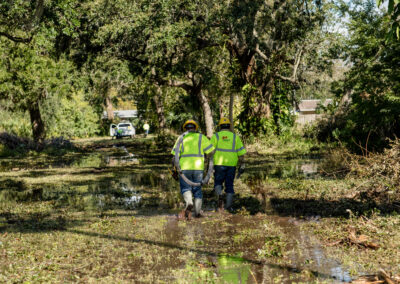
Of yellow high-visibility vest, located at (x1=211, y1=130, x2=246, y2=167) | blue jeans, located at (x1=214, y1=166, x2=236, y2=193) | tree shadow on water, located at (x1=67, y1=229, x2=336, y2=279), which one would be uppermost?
yellow high-visibility vest, located at (x1=211, y1=130, x2=246, y2=167)

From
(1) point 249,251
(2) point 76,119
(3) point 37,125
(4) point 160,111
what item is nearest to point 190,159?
(1) point 249,251

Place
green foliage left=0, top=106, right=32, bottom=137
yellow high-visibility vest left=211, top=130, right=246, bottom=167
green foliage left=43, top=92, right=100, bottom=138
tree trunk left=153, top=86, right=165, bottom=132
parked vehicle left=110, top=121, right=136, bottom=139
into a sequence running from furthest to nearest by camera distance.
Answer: green foliage left=43, top=92, right=100, bottom=138
parked vehicle left=110, top=121, right=136, bottom=139
green foliage left=0, top=106, right=32, bottom=137
tree trunk left=153, top=86, right=165, bottom=132
yellow high-visibility vest left=211, top=130, right=246, bottom=167

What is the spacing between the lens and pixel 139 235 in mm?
9078

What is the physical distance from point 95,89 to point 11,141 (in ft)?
27.3

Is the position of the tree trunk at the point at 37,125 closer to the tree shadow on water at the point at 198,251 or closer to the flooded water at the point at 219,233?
the flooded water at the point at 219,233

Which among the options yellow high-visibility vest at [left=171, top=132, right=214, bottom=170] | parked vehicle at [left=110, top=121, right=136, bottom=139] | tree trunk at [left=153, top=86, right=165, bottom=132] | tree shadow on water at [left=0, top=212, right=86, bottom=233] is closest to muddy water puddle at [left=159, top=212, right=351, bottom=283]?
yellow high-visibility vest at [left=171, top=132, right=214, bottom=170]

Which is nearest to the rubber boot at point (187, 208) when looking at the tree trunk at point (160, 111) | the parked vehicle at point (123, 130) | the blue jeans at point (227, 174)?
the blue jeans at point (227, 174)

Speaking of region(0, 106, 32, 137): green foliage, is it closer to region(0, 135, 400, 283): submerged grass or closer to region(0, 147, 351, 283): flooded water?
region(0, 147, 351, 283): flooded water

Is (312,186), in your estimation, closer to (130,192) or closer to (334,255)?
(130,192)

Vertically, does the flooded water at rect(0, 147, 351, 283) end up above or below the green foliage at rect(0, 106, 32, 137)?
below

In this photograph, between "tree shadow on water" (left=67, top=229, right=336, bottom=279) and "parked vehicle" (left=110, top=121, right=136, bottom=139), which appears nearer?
"tree shadow on water" (left=67, top=229, right=336, bottom=279)

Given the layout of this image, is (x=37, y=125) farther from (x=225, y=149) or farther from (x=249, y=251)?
(x=249, y=251)

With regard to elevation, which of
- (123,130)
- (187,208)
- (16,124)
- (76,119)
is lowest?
(123,130)

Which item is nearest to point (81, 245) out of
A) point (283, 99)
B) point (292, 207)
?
point (292, 207)
